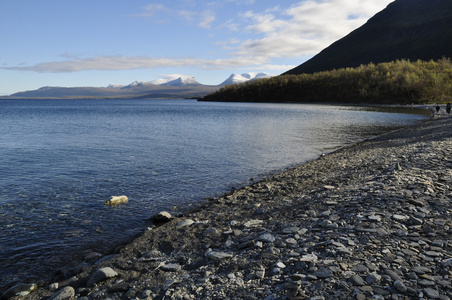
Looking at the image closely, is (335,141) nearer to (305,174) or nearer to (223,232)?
(305,174)

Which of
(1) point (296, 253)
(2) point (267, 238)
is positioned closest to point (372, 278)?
(1) point (296, 253)

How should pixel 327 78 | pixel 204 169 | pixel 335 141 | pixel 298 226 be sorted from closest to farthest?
pixel 298 226, pixel 204 169, pixel 335 141, pixel 327 78

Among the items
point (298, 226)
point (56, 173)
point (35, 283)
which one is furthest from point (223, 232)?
point (56, 173)

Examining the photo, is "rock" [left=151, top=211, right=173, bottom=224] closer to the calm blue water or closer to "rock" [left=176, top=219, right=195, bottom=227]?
the calm blue water

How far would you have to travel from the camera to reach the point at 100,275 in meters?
8.14

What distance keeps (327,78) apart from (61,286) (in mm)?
203564

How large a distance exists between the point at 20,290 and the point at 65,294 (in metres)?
1.83

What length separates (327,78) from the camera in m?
194

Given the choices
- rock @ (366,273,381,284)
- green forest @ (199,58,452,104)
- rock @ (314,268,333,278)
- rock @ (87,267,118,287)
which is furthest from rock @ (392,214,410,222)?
green forest @ (199,58,452,104)

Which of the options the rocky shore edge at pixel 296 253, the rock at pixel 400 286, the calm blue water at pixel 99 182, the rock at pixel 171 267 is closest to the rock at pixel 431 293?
the rocky shore edge at pixel 296 253

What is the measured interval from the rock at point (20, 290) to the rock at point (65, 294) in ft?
4.50

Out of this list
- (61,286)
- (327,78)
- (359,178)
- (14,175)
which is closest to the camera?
(61,286)

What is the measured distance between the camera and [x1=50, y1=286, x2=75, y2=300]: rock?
24.2ft

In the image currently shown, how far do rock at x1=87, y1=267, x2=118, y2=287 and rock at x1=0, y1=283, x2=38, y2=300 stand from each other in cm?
178
